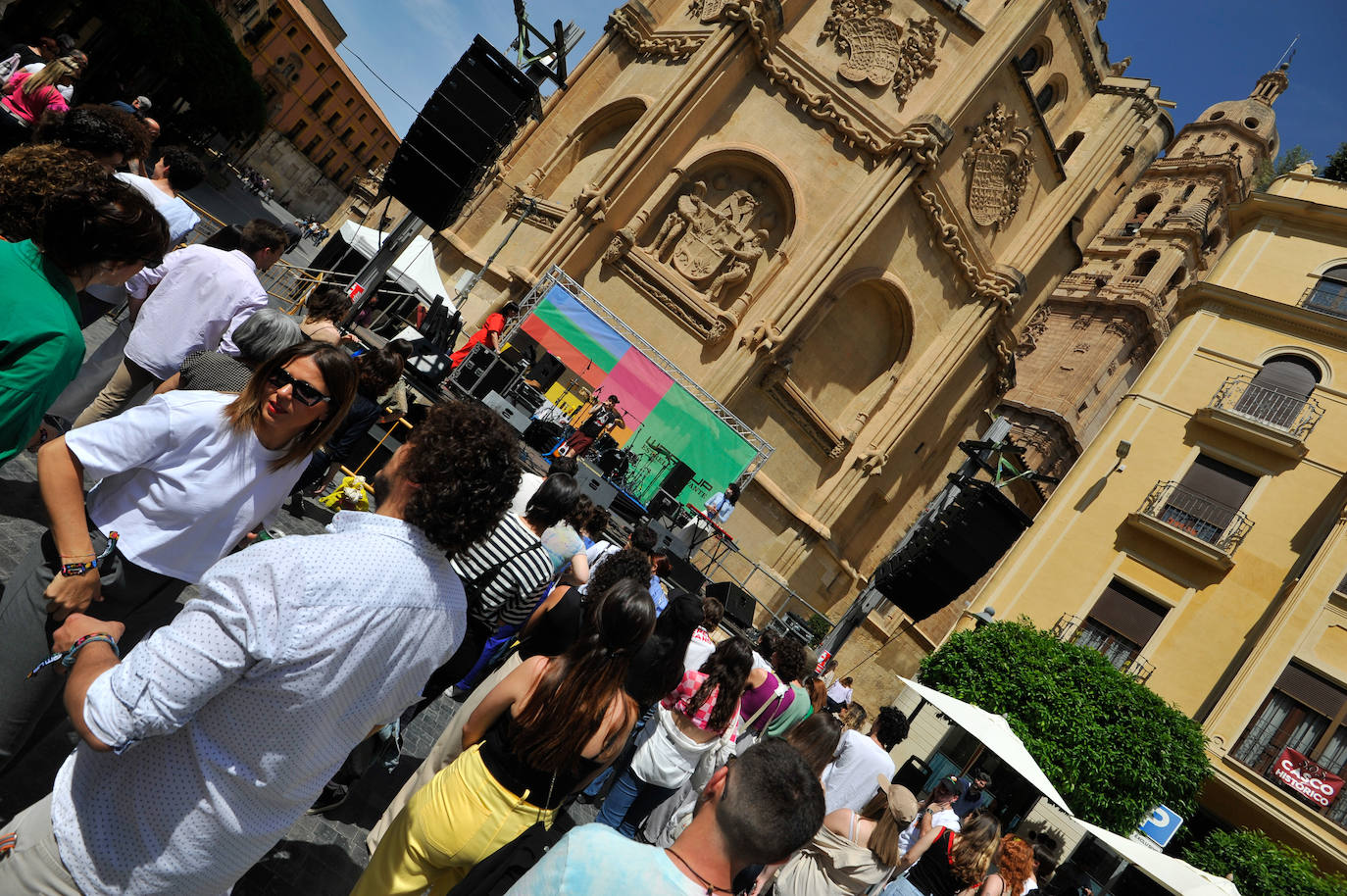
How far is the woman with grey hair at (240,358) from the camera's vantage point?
3779 millimetres

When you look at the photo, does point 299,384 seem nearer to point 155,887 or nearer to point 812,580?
point 155,887

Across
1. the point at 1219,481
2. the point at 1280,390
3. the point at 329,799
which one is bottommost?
the point at 329,799

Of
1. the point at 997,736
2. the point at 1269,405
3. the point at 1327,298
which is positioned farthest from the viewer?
the point at 1327,298

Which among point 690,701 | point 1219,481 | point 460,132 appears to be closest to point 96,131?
point 690,701

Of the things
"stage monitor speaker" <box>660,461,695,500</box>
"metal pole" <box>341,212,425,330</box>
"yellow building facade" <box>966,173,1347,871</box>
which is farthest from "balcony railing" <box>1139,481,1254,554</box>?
"metal pole" <box>341,212,425,330</box>

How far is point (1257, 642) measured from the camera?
16.7 metres

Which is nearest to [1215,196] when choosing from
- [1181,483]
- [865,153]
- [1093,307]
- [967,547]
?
[1093,307]

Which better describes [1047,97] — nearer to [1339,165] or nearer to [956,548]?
[1339,165]

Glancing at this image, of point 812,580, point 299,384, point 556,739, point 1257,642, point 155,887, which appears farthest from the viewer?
point 812,580

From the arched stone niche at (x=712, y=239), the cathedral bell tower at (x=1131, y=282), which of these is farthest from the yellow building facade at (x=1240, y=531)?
the cathedral bell tower at (x=1131, y=282)

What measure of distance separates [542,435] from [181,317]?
32.2ft

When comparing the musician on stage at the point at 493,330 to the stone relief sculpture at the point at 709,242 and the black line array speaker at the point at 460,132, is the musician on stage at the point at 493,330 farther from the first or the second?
the stone relief sculpture at the point at 709,242

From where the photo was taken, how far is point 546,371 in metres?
16.7

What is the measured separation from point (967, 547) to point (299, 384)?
10.6 meters
